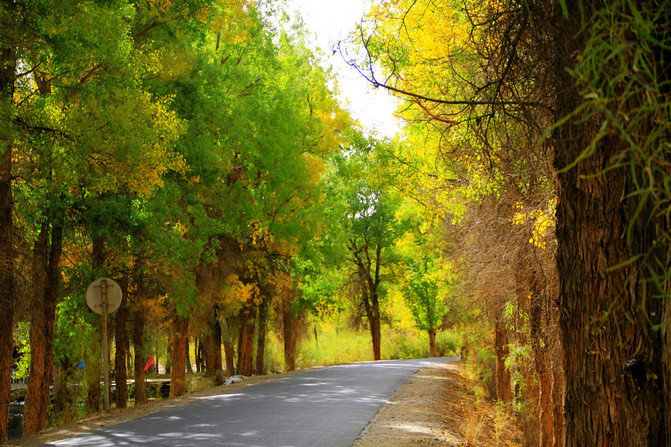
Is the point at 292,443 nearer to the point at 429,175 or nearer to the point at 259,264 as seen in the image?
the point at 429,175

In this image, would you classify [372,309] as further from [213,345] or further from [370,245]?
[213,345]

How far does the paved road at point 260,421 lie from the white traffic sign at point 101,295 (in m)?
2.34

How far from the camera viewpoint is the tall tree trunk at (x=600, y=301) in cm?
365

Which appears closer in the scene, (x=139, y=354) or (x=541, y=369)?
(x=541, y=369)

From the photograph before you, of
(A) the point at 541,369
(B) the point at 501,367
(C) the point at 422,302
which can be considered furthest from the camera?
(C) the point at 422,302

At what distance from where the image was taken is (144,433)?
971cm

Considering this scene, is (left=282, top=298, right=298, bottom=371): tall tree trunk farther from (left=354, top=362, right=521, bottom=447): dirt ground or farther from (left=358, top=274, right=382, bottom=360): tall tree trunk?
(left=358, top=274, right=382, bottom=360): tall tree trunk

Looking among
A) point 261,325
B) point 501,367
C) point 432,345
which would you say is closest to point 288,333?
point 261,325

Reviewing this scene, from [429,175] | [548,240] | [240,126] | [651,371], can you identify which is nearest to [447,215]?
[429,175]

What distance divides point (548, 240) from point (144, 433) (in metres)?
6.89

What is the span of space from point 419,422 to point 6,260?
821 centimetres

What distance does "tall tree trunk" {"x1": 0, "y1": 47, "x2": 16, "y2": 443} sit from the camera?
37.7 ft

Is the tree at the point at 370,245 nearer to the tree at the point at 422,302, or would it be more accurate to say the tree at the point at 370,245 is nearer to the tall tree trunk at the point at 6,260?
the tree at the point at 422,302

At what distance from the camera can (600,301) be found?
163 inches
